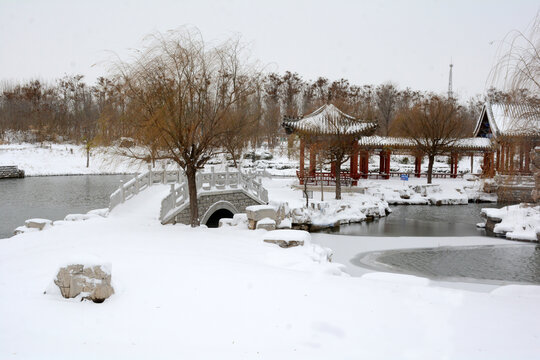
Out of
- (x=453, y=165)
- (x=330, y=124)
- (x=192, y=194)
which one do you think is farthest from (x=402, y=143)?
(x=192, y=194)

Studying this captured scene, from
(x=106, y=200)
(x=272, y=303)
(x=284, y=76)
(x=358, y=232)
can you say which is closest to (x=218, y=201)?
(x=358, y=232)

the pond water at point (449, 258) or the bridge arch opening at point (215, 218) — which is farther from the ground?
the bridge arch opening at point (215, 218)

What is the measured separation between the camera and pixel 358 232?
17625 mm

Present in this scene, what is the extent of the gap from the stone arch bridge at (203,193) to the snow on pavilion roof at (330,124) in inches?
322

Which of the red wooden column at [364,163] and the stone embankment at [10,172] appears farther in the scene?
the stone embankment at [10,172]

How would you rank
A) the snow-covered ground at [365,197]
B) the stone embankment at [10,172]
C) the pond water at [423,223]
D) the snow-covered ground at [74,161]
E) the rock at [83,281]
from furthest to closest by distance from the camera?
the snow-covered ground at [74,161] → the stone embankment at [10,172] → the snow-covered ground at [365,197] → the pond water at [423,223] → the rock at [83,281]

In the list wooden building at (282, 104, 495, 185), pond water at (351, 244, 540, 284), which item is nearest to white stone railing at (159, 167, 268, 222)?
pond water at (351, 244, 540, 284)

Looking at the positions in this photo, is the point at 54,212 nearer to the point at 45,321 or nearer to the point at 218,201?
the point at 218,201

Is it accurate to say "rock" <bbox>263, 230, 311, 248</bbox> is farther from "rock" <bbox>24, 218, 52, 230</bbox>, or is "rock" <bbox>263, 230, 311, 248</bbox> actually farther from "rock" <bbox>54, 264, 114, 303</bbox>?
"rock" <bbox>24, 218, 52, 230</bbox>

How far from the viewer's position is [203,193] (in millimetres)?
14695

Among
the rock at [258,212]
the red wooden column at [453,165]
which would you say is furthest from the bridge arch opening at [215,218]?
the red wooden column at [453,165]

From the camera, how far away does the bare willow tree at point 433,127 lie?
92.2ft

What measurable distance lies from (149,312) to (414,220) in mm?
17580

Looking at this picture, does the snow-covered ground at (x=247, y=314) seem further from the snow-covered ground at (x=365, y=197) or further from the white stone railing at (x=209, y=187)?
the snow-covered ground at (x=365, y=197)
